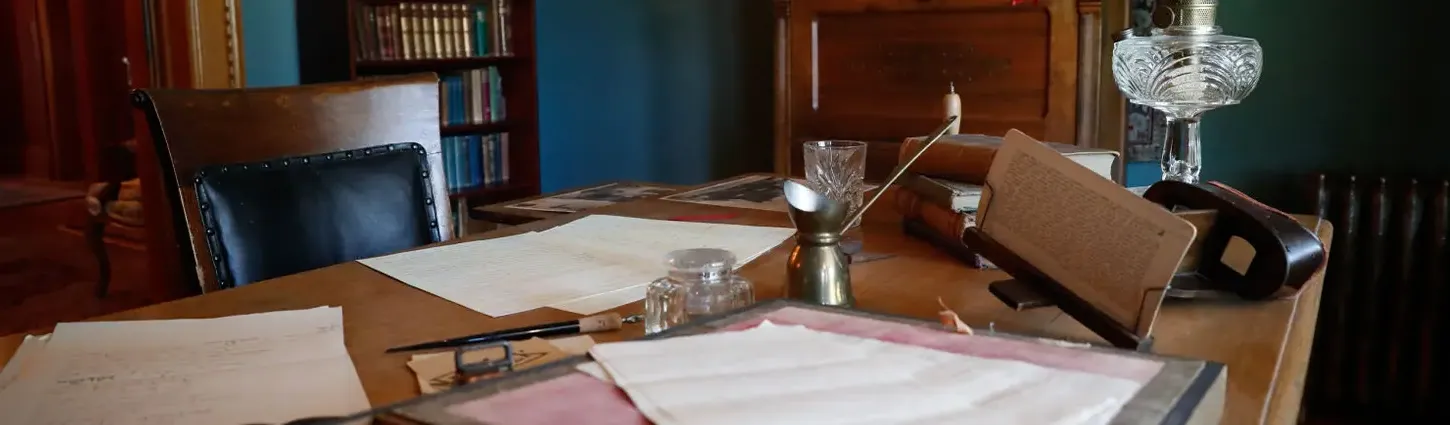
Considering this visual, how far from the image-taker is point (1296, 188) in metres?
3.00

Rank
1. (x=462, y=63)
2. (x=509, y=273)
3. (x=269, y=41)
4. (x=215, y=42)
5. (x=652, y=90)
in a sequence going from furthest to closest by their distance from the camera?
1. (x=652, y=90)
2. (x=462, y=63)
3. (x=269, y=41)
4. (x=215, y=42)
5. (x=509, y=273)

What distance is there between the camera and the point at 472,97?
394cm

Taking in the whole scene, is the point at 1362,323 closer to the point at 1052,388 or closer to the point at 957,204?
the point at 957,204

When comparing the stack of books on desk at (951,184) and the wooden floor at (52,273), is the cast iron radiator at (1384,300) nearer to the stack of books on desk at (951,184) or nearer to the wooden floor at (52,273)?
the stack of books on desk at (951,184)

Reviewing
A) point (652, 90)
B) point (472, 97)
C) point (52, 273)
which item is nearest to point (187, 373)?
point (472, 97)

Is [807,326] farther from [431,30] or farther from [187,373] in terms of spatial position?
[431,30]

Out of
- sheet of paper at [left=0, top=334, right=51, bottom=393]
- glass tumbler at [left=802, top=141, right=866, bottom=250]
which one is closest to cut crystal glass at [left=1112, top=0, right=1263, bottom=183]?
glass tumbler at [left=802, top=141, right=866, bottom=250]

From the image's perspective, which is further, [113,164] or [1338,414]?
[113,164]

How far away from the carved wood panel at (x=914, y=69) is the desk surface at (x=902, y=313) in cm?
174

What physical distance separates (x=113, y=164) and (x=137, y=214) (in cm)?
68

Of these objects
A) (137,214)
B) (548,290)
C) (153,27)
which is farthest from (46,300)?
(548,290)

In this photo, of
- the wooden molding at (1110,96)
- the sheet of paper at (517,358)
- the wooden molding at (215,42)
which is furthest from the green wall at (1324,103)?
the wooden molding at (215,42)

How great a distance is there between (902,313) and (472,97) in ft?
10.2

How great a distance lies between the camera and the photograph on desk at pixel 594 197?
1.82m
